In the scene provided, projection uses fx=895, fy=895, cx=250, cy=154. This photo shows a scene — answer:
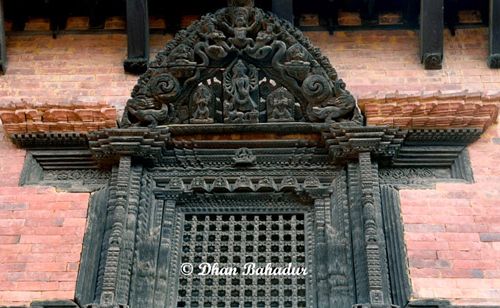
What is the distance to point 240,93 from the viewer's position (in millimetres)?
7676

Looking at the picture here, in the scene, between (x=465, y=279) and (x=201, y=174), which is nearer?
(x=465, y=279)

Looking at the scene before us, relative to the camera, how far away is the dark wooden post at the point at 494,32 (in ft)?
27.6

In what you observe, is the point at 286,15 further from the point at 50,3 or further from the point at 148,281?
the point at 148,281

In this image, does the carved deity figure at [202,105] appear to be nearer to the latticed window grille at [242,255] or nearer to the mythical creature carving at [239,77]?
the mythical creature carving at [239,77]

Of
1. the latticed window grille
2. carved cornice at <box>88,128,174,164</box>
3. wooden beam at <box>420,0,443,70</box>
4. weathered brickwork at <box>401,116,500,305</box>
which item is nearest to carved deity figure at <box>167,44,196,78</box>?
carved cornice at <box>88,128,174,164</box>

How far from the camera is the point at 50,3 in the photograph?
8.84 metres

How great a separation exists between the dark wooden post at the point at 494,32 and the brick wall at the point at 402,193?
0.32 ft

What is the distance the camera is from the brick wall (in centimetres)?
693

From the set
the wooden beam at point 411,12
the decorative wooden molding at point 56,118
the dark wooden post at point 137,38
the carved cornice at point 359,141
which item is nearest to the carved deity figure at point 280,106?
the carved cornice at point 359,141

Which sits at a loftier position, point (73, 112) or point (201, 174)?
point (73, 112)

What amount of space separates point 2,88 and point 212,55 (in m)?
2.13

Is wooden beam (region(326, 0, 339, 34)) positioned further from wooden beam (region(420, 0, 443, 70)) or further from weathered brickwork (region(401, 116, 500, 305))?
weathered brickwork (region(401, 116, 500, 305))

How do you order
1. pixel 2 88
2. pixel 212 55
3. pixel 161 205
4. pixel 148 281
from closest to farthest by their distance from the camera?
pixel 148 281, pixel 161 205, pixel 212 55, pixel 2 88

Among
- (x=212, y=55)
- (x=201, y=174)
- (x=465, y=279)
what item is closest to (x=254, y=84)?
(x=212, y=55)
